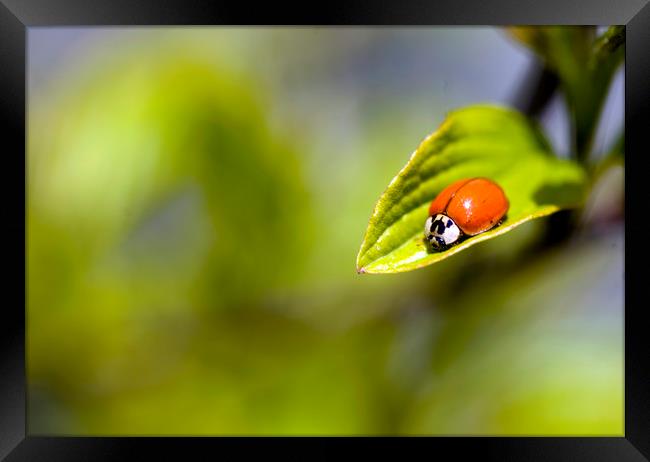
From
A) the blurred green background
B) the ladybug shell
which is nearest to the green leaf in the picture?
the ladybug shell

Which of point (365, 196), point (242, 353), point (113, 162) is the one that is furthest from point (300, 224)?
point (113, 162)

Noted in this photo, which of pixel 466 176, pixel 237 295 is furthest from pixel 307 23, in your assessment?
pixel 237 295

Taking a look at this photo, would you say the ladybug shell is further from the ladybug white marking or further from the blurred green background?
the blurred green background

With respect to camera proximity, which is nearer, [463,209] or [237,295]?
[463,209]

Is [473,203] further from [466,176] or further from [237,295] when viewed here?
[237,295]

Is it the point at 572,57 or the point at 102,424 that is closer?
the point at 572,57

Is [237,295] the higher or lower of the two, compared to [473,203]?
higher

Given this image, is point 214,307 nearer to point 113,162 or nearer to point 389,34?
point 113,162
